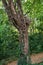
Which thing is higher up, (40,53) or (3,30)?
(3,30)

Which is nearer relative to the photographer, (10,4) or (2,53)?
(10,4)

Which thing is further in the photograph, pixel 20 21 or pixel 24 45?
pixel 24 45

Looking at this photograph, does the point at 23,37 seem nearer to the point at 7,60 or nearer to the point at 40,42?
the point at 7,60

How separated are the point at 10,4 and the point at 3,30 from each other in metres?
4.30

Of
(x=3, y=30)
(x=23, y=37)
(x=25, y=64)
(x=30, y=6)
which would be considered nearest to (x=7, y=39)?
(x=3, y=30)

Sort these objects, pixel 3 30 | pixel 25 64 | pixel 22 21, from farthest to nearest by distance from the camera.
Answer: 1. pixel 3 30
2. pixel 22 21
3. pixel 25 64

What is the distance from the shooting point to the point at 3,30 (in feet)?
43.3

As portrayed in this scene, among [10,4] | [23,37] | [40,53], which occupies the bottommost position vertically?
[40,53]

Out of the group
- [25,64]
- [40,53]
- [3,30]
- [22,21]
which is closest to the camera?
[25,64]

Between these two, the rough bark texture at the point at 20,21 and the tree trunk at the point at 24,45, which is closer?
the rough bark texture at the point at 20,21

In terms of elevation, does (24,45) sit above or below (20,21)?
below

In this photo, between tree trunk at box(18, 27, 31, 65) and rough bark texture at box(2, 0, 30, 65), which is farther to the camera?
tree trunk at box(18, 27, 31, 65)

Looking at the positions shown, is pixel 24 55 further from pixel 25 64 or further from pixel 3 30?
pixel 3 30

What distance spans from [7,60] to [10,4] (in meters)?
4.93
